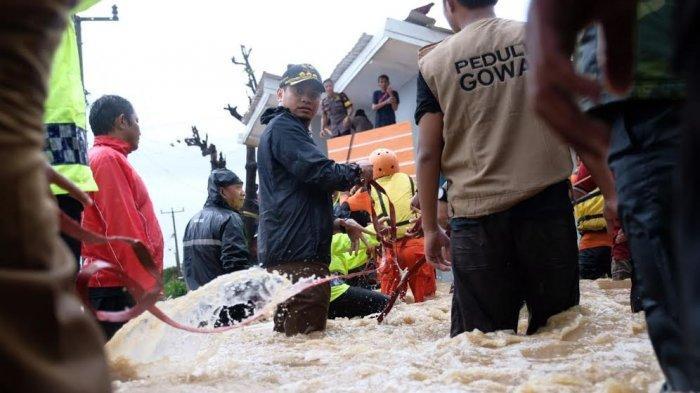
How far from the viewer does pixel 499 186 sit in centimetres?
307

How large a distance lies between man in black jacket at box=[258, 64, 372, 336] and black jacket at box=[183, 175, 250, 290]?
5.03ft

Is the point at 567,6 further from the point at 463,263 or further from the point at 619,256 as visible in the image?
the point at 619,256

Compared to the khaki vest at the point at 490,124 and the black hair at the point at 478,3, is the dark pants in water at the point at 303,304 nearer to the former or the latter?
the khaki vest at the point at 490,124

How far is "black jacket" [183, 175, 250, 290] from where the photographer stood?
6.01 m

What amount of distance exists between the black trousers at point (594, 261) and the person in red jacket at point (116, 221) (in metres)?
4.59

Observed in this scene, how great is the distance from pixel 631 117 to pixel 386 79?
37.1ft

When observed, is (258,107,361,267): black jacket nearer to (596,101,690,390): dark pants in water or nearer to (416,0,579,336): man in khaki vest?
(416,0,579,336): man in khaki vest

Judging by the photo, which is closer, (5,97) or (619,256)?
(5,97)

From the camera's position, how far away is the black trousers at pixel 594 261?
670 centimetres

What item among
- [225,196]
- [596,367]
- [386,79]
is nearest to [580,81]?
[596,367]

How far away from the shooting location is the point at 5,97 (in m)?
0.96

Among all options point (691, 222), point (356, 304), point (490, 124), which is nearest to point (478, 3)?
point (490, 124)

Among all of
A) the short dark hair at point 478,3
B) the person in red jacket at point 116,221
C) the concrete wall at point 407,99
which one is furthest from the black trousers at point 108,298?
the concrete wall at point 407,99

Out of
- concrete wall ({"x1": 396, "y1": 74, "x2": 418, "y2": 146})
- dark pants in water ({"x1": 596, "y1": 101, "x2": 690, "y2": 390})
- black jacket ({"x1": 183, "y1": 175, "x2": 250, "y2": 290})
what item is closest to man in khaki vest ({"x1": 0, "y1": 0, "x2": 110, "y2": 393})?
dark pants in water ({"x1": 596, "y1": 101, "x2": 690, "y2": 390})
